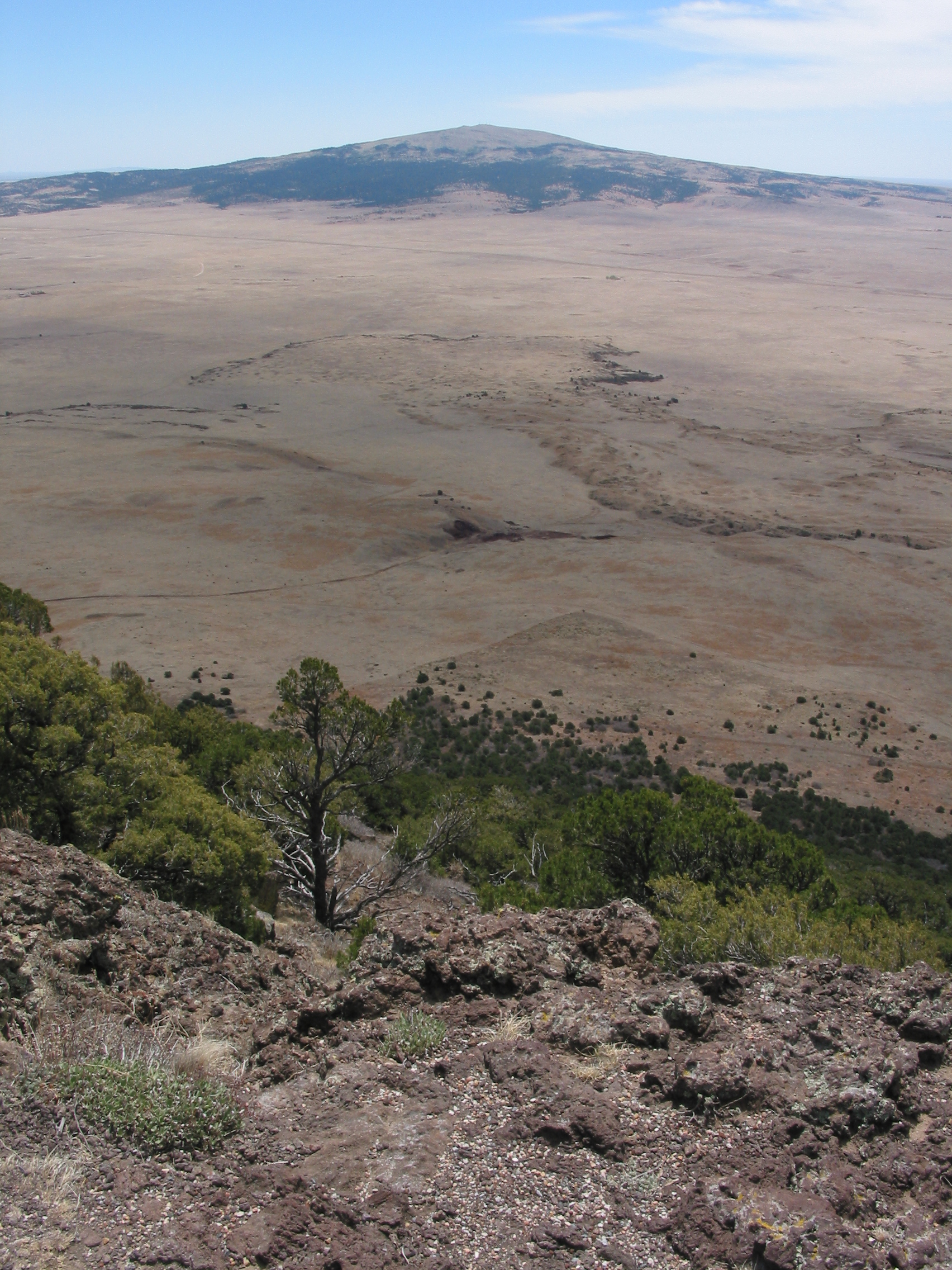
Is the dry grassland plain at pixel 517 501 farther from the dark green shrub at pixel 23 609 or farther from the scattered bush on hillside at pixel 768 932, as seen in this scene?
the scattered bush on hillside at pixel 768 932

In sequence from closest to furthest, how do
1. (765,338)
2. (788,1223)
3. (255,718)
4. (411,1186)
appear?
(788,1223) < (411,1186) < (255,718) < (765,338)

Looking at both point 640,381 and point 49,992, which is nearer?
point 49,992

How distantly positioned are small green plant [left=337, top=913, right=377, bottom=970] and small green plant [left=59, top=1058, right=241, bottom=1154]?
8.81ft

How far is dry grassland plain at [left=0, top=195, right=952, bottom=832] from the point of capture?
122 ft

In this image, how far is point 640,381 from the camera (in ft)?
285

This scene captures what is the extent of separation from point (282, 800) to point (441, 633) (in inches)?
1080

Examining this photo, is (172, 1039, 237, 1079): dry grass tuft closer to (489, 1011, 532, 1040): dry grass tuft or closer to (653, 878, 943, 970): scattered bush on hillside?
(489, 1011, 532, 1040): dry grass tuft

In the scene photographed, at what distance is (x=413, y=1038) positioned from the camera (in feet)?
21.8

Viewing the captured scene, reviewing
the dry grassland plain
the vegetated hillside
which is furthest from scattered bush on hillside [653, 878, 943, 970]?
the dry grassland plain

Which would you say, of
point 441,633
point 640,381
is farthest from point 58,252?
point 441,633

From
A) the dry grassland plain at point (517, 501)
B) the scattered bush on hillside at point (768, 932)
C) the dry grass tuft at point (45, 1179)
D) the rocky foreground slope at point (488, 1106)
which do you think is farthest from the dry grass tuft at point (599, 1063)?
→ the dry grassland plain at point (517, 501)

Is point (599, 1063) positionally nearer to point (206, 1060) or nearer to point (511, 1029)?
point (511, 1029)

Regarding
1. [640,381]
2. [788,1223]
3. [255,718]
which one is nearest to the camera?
[788,1223]

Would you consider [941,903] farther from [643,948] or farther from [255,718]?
[255,718]
